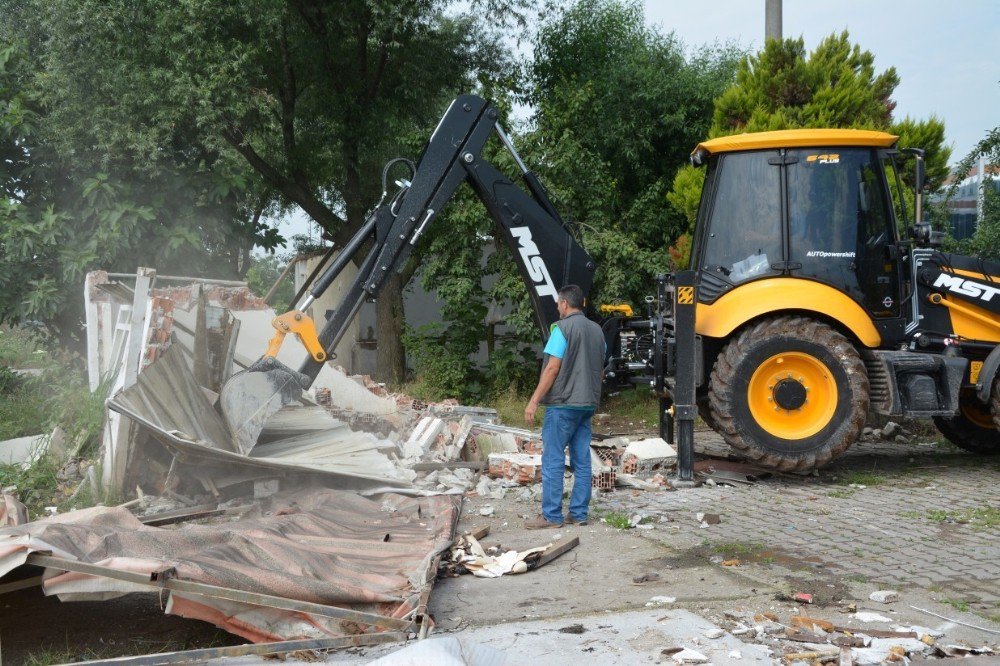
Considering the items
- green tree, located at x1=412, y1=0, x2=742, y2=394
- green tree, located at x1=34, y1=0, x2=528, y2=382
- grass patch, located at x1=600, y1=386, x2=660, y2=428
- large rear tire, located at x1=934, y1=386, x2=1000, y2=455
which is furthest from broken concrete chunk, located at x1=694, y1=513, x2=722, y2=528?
green tree, located at x1=34, y1=0, x2=528, y2=382

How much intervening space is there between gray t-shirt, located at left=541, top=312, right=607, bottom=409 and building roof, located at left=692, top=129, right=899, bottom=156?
2607 mm

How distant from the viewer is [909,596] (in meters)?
4.88

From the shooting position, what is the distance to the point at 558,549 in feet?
19.1

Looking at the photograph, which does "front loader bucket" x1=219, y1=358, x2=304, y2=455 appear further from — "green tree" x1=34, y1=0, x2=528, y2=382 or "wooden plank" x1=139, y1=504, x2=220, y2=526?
"green tree" x1=34, y1=0, x2=528, y2=382

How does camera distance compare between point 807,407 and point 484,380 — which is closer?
point 807,407

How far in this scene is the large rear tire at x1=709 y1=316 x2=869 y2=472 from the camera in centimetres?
776

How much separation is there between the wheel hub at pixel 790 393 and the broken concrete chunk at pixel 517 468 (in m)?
2.17

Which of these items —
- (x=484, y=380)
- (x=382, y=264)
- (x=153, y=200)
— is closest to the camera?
(x=382, y=264)

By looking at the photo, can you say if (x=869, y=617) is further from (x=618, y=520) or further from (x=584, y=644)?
(x=618, y=520)

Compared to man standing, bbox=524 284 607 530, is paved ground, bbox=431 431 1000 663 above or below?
below

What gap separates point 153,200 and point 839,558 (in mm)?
9158

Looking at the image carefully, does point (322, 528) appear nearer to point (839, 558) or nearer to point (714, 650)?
point (714, 650)

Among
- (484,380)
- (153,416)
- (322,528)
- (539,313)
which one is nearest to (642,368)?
(539,313)

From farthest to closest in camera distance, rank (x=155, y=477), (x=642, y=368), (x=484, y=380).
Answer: (x=484, y=380)
(x=642, y=368)
(x=155, y=477)
